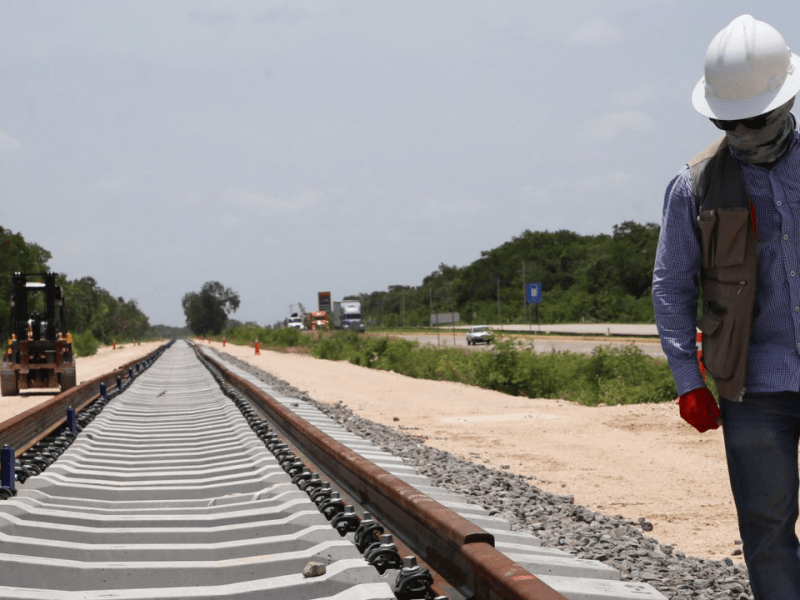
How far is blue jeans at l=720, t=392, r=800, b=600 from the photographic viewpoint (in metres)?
2.74

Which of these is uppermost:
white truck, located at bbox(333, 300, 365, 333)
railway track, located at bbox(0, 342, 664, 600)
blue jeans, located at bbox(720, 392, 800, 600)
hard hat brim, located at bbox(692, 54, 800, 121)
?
white truck, located at bbox(333, 300, 365, 333)

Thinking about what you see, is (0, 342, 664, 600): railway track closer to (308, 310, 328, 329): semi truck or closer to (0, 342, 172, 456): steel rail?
(0, 342, 172, 456): steel rail

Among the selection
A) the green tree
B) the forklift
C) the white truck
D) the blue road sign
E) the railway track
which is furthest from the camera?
the green tree

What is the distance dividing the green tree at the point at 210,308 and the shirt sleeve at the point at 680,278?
179 m

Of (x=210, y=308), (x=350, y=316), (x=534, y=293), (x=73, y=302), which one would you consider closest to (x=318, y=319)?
(x=350, y=316)

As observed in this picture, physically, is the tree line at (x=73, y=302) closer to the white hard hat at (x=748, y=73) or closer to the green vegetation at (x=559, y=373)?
the green vegetation at (x=559, y=373)

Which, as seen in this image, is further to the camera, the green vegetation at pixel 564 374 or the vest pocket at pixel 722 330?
the green vegetation at pixel 564 374

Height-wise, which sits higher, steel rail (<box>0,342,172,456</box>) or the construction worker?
the construction worker

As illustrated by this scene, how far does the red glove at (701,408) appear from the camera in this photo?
282 centimetres

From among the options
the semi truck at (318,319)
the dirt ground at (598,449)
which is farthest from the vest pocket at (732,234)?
the semi truck at (318,319)

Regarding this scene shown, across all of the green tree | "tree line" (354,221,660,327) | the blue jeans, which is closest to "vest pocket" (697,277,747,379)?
the blue jeans

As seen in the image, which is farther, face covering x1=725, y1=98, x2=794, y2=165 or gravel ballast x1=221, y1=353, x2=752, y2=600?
gravel ballast x1=221, y1=353, x2=752, y2=600

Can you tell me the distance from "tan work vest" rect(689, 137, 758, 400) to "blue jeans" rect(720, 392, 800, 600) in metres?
0.10

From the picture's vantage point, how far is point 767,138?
2744mm
